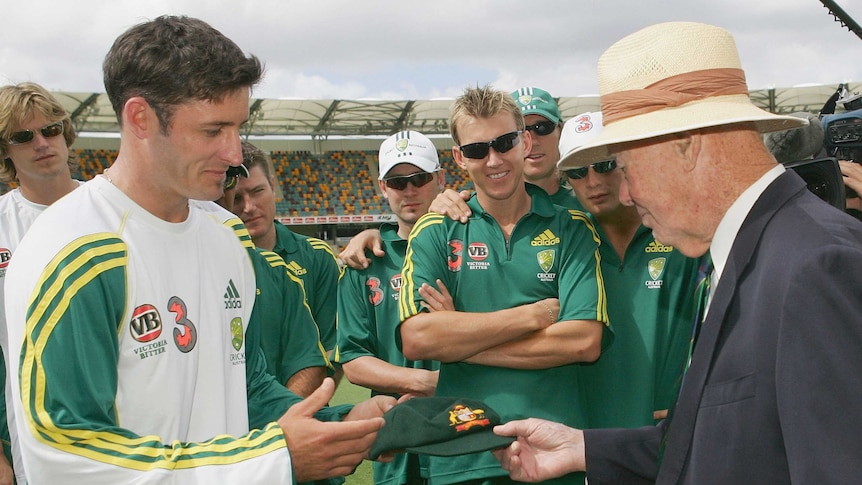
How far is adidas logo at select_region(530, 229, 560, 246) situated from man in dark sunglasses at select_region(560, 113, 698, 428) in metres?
0.33

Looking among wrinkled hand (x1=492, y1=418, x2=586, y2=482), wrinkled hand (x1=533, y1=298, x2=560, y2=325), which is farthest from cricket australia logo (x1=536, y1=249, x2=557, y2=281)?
wrinkled hand (x1=492, y1=418, x2=586, y2=482)

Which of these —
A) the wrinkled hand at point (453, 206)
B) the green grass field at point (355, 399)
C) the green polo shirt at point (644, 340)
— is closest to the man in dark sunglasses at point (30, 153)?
the wrinkled hand at point (453, 206)

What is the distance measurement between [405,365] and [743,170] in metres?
2.52

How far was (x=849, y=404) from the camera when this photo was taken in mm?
1325

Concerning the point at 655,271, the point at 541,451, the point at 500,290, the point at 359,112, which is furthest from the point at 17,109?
the point at 359,112

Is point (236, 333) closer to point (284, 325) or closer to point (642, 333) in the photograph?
point (284, 325)

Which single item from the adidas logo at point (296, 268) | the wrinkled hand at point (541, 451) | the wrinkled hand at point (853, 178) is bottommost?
the wrinkled hand at point (541, 451)

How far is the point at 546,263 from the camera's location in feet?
11.0

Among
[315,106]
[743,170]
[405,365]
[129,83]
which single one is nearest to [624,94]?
[743,170]

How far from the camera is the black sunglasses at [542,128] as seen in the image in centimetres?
455

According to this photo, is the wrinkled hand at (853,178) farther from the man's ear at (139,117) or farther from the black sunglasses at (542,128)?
the man's ear at (139,117)

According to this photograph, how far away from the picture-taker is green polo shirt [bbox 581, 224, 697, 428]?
3328 millimetres

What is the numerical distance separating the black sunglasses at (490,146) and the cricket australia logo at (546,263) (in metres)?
0.53

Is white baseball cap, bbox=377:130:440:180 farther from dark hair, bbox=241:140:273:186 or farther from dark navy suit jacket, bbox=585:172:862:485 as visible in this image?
dark navy suit jacket, bbox=585:172:862:485
